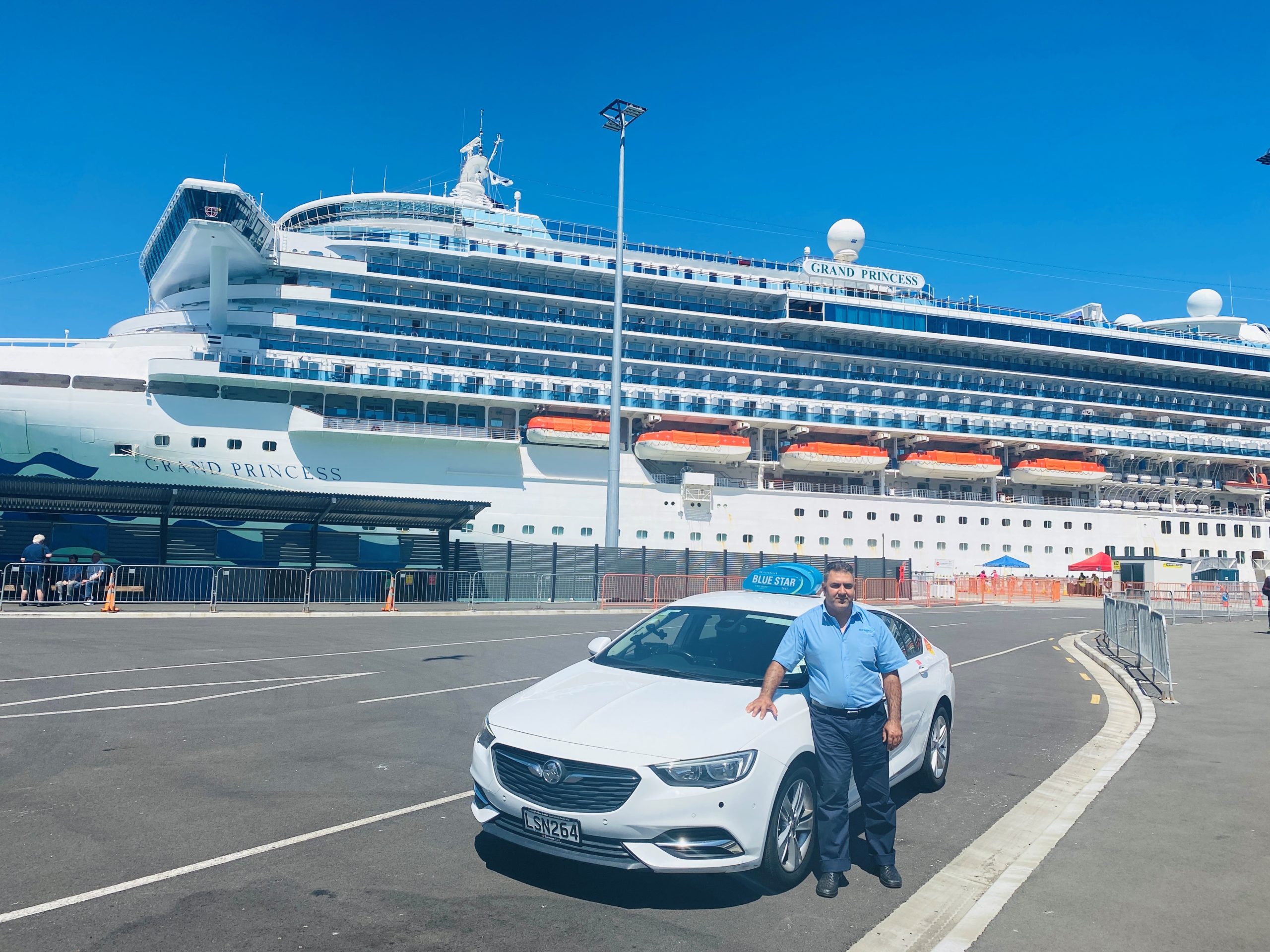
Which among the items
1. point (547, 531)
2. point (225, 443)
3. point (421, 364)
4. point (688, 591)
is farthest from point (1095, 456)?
point (225, 443)

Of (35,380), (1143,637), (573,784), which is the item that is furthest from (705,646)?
(35,380)

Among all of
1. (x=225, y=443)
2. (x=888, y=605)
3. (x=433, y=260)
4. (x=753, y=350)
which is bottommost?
(x=888, y=605)

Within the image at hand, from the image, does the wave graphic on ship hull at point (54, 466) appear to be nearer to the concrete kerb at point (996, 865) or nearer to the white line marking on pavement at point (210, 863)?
the white line marking on pavement at point (210, 863)

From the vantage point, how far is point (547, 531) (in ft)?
104

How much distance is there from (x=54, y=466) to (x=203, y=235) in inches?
380

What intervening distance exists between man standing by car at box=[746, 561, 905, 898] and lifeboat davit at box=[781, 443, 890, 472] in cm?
3381

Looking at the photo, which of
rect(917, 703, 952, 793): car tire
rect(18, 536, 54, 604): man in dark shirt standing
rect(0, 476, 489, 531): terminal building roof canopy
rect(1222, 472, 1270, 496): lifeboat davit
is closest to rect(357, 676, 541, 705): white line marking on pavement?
rect(917, 703, 952, 793): car tire

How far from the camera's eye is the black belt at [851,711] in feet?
14.8

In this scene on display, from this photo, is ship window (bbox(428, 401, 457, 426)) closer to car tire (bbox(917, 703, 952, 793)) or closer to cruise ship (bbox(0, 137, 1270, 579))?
cruise ship (bbox(0, 137, 1270, 579))

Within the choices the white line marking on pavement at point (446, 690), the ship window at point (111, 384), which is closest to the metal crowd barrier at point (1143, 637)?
the white line marking on pavement at point (446, 690)

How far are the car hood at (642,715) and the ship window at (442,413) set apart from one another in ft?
96.2

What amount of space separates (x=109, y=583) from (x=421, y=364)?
15620 mm

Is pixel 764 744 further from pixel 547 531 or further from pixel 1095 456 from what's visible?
pixel 1095 456

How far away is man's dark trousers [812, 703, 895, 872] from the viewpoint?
4488 mm
